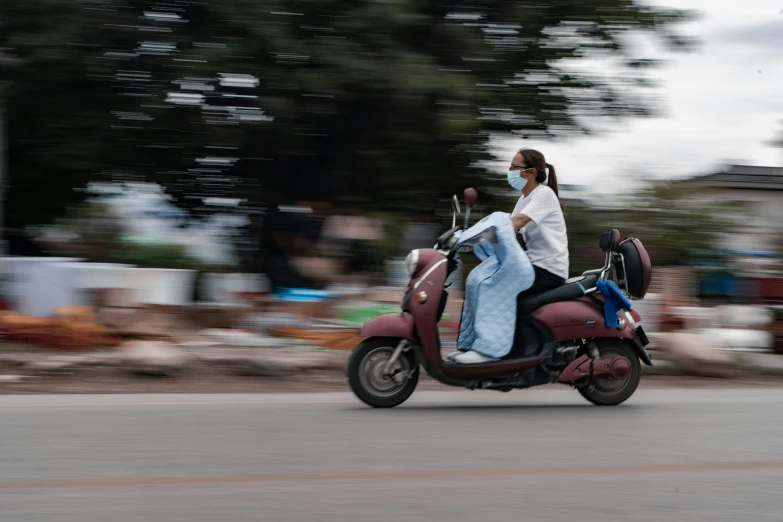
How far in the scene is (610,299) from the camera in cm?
796

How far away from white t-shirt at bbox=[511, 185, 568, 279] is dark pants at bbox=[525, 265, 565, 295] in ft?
0.10

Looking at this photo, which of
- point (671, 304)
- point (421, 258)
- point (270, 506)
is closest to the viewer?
point (270, 506)

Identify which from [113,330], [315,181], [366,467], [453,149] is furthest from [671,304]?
[366,467]

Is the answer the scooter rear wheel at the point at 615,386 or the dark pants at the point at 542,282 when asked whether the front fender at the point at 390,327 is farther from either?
the scooter rear wheel at the point at 615,386

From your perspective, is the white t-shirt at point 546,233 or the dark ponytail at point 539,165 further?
the dark ponytail at point 539,165

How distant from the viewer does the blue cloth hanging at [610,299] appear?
26.0ft

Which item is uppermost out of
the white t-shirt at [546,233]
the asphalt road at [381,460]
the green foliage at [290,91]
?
the green foliage at [290,91]

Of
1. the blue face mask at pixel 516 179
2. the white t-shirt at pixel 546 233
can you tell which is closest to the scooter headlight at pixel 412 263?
the white t-shirt at pixel 546 233

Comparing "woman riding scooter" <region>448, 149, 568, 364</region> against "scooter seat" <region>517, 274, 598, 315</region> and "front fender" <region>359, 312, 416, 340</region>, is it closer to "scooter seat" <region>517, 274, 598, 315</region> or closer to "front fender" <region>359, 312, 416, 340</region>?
"scooter seat" <region>517, 274, 598, 315</region>

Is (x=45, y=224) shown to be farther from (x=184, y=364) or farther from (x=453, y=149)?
(x=184, y=364)

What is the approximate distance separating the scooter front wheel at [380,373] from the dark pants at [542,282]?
3.29ft

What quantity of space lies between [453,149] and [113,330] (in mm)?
5981

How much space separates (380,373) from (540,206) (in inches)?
64.0

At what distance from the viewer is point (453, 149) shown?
15078 mm
